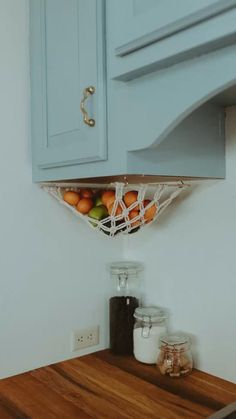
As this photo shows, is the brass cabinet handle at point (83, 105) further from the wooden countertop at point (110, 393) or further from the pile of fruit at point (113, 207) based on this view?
the wooden countertop at point (110, 393)

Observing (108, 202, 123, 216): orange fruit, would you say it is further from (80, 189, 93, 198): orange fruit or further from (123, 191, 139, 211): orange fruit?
(80, 189, 93, 198): orange fruit

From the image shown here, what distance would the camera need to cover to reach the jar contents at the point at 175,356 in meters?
1.21

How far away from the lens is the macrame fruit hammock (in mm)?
1173

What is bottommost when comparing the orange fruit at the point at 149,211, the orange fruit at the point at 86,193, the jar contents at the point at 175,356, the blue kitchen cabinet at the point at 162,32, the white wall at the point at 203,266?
the jar contents at the point at 175,356

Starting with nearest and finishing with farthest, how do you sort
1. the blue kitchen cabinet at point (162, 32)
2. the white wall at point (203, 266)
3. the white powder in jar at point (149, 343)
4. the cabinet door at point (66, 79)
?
the blue kitchen cabinet at point (162, 32) → the cabinet door at point (66, 79) → the white wall at point (203, 266) → the white powder in jar at point (149, 343)

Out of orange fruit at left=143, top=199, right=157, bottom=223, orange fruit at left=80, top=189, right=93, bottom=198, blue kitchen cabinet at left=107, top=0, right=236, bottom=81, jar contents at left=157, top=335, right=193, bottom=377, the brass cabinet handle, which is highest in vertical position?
blue kitchen cabinet at left=107, top=0, right=236, bottom=81

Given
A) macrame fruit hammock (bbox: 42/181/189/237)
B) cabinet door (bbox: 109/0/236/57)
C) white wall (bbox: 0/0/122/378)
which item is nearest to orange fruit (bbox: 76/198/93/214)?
macrame fruit hammock (bbox: 42/181/189/237)

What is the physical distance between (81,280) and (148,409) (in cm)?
49

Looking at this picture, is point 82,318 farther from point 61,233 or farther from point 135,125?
point 135,125

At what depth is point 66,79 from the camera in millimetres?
1087

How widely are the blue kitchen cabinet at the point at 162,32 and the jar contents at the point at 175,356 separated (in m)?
0.77

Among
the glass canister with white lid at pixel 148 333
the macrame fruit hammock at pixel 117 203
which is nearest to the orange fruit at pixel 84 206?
the macrame fruit hammock at pixel 117 203

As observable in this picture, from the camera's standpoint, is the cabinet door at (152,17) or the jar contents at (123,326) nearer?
the cabinet door at (152,17)

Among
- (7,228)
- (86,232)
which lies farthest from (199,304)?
(7,228)
